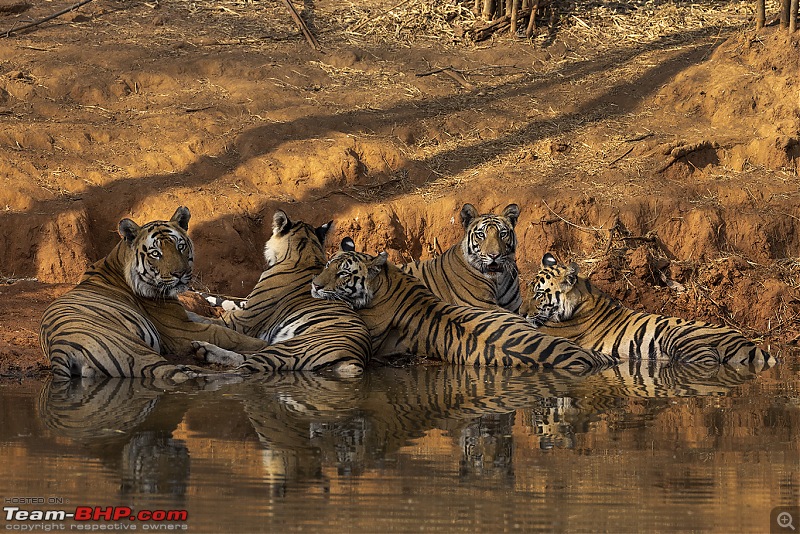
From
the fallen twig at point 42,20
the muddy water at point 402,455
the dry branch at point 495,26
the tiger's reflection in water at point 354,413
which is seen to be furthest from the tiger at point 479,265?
the fallen twig at point 42,20

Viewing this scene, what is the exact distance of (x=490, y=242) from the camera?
10492 millimetres

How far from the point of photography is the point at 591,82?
52.3 feet

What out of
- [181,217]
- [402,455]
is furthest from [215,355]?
[402,455]

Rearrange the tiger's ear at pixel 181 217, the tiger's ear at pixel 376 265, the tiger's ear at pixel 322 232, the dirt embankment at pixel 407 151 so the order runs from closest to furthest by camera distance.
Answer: the tiger's ear at pixel 181 217 → the tiger's ear at pixel 376 265 → the tiger's ear at pixel 322 232 → the dirt embankment at pixel 407 151

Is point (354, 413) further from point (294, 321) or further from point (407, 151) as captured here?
point (407, 151)

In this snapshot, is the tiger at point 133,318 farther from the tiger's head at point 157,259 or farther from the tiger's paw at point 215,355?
the tiger's paw at point 215,355

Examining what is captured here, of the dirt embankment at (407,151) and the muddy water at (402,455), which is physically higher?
the dirt embankment at (407,151)

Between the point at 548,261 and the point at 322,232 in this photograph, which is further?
the point at 548,261

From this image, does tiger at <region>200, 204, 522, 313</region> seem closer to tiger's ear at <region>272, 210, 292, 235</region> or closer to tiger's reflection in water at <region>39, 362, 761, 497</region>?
tiger's ear at <region>272, 210, 292, 235</region>

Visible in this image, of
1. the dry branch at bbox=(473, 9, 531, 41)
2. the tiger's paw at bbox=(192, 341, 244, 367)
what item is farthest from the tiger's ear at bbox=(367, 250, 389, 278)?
the dry branch at bbox=(473, 9, 531, 41)

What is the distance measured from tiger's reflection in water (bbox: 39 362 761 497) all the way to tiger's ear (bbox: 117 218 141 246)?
1.38m

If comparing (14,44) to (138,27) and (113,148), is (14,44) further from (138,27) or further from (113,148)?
(113,148)

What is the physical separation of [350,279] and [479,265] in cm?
149

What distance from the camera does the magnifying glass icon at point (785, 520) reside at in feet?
15.3
